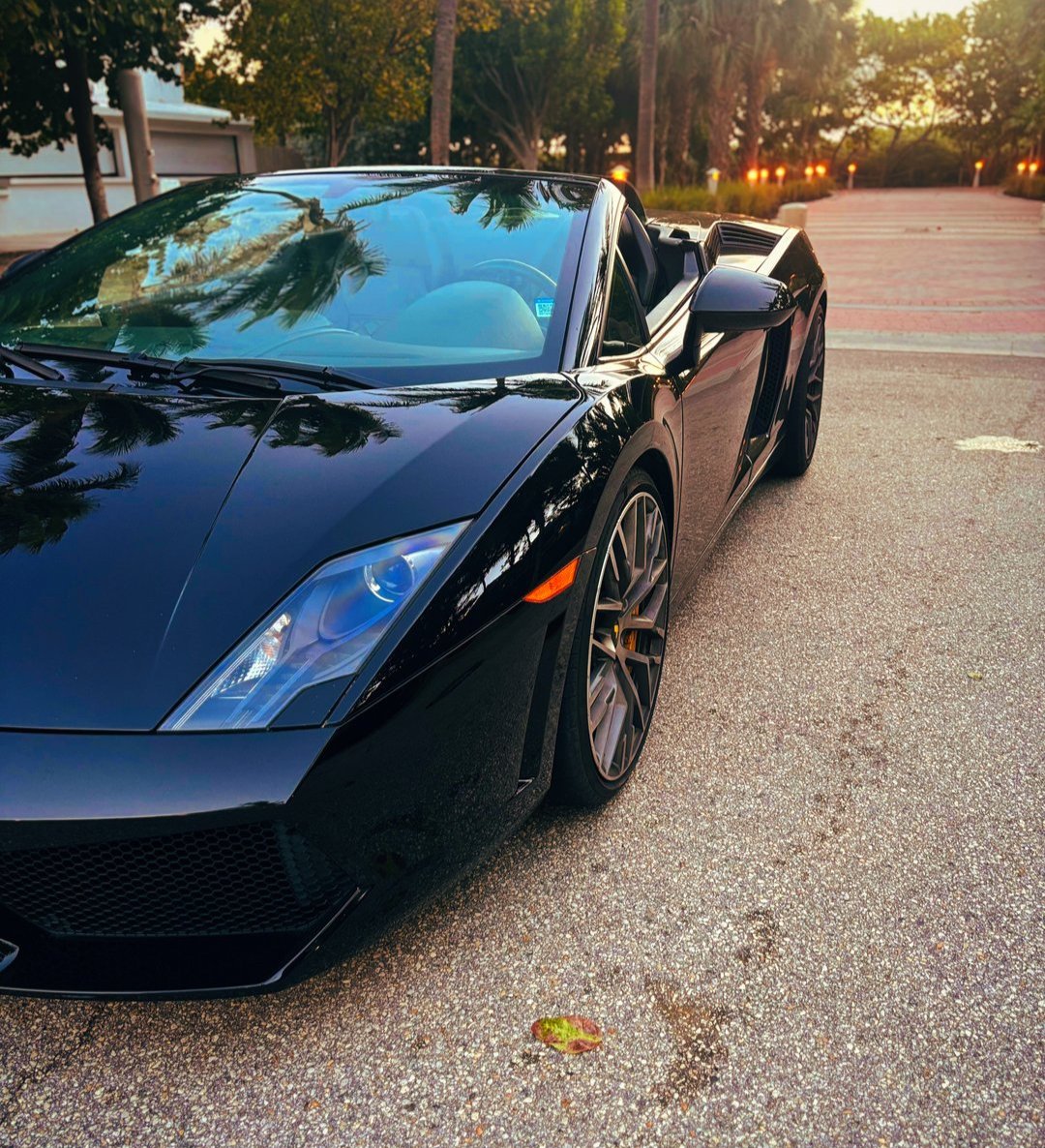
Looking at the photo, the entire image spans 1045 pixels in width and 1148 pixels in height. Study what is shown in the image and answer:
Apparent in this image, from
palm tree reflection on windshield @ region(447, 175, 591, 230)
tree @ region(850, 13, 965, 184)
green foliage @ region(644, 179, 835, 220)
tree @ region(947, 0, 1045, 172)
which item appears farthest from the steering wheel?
tree @ region(850, 13, 965, 184)

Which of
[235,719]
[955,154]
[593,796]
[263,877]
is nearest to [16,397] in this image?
[235,719]

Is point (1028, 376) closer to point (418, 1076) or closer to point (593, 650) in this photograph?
point (593, 650)

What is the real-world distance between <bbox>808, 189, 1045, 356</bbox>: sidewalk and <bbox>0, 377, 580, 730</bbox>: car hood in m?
7.42

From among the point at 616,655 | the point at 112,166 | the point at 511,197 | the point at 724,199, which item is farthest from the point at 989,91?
the point at 616,655

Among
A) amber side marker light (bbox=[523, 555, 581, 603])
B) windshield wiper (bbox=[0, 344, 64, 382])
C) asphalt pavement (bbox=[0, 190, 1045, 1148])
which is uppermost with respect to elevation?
windshield wiper (bbox=[0, 344, 64, 382])

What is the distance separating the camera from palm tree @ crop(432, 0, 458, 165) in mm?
16469

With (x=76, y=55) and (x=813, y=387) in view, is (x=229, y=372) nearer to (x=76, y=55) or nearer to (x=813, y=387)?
(x=813, y=387)

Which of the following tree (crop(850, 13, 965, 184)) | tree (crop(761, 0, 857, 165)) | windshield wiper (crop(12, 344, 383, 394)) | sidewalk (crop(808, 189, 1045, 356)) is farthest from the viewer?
tree (crop(850, 13, 965, 184))

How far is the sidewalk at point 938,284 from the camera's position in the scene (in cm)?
881

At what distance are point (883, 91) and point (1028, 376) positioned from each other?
71.5 meters

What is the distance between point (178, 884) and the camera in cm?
144

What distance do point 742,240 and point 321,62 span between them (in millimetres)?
23112

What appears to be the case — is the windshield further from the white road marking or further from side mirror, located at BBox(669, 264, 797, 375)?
the white road marking

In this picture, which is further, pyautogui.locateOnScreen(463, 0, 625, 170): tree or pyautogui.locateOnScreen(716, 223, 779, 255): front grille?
pyautogui.locateOnScreen(463, 0, 625, 170): tree
